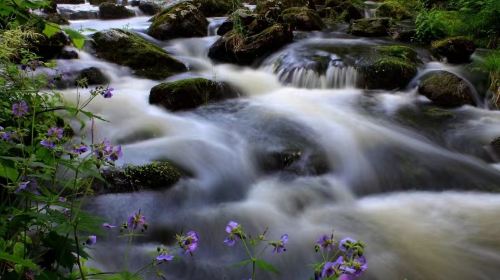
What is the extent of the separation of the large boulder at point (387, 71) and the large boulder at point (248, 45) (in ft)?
6.85

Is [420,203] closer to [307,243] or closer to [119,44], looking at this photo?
[307,243]

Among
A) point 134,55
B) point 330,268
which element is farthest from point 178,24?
point 330,268

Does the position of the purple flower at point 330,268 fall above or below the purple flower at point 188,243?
above

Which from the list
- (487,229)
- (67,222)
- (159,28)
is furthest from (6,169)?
(159,28)

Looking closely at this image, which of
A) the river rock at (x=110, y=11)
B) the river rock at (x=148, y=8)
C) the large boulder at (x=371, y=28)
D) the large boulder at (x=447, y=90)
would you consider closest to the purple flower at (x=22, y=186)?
the large boulder at (x=447, y=90)

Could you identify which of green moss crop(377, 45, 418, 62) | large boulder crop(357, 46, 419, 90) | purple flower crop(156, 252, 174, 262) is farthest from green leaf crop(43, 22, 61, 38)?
green moss crop(377, 45, 418, 62)

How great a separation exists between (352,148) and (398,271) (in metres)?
2.42

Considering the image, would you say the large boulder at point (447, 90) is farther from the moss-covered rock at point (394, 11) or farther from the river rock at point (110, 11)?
the river rock at point (110, 11)

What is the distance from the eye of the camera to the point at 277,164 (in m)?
5.07

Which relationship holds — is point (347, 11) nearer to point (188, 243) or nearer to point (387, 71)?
point (387, 71)

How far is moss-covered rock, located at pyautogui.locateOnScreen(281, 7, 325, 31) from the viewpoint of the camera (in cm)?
1170

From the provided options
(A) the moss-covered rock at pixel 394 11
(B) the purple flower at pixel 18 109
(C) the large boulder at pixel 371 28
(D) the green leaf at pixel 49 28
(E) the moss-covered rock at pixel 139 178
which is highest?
(D) the green leaf at pixel 49 28

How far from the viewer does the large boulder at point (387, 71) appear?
782 centimetres

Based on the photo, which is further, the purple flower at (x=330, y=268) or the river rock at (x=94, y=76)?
the river rock at (x=94, y=76)
